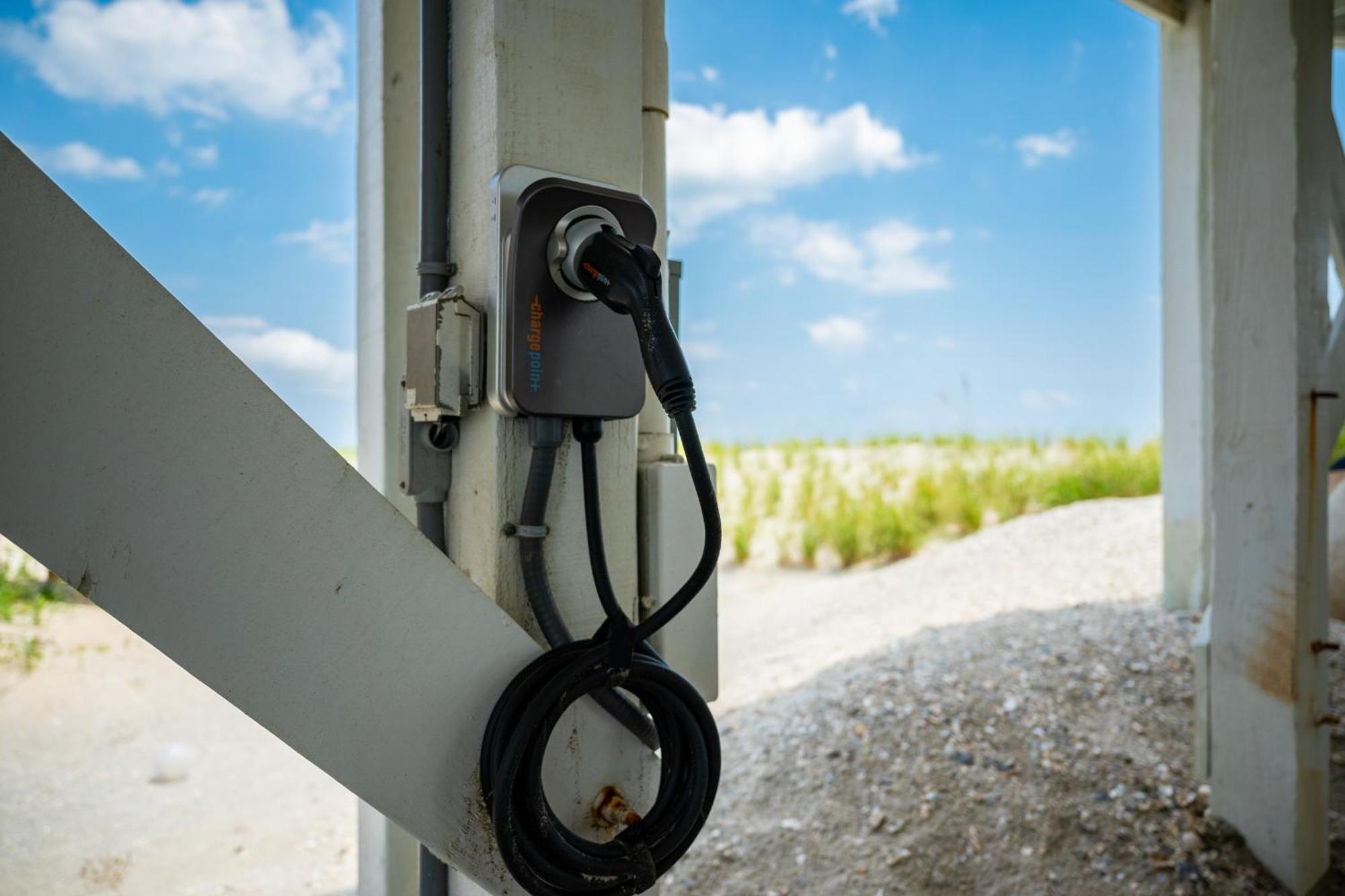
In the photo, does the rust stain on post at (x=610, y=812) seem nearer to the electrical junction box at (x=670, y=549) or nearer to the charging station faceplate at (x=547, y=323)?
the electrical junction box at (x=670, y=549)

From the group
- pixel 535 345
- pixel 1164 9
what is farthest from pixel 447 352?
pixel 1164 9

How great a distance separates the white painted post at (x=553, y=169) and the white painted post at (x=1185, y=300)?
3373 millimetres

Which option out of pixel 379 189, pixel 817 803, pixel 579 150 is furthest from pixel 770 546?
pixel 579 150

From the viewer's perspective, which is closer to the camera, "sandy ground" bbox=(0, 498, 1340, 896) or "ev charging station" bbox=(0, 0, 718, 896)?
"ev charging station" bbox=(0, 0, 718, 896)

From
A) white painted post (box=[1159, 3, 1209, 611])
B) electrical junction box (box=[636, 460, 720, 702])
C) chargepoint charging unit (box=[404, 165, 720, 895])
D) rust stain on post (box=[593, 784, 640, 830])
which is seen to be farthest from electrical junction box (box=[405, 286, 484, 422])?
white painted post (box=[1159, 3, 1209, 611])

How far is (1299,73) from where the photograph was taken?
6.07 ft

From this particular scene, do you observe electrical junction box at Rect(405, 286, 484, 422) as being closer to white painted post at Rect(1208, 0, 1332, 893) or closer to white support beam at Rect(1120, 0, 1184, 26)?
white painted post at Rect(1208, 0, 1332, 893)

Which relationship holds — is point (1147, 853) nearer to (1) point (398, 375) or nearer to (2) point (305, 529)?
(1) point (398, 375)

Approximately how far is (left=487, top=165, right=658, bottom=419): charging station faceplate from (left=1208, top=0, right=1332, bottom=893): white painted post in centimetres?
169

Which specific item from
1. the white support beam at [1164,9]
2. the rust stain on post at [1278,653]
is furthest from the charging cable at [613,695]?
the white support beam at [1164,9]

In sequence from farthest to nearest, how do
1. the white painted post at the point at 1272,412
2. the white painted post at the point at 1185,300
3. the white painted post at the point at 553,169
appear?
the white painted post at the point at 1185,300 < the white painted post at the point at 1272,412 < the white painted post at the point at 553,169

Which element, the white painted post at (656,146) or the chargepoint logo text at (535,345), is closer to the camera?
the chargepoint logo text at (535,345)

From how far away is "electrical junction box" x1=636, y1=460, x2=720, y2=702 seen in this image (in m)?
0.96

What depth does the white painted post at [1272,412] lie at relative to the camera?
6.13 feet
